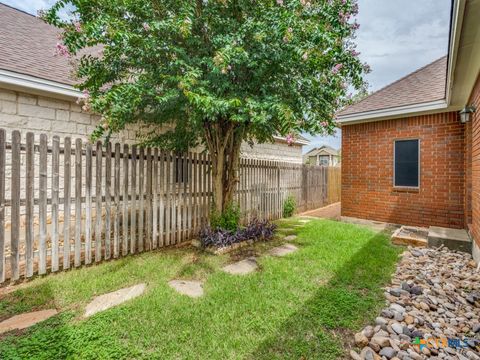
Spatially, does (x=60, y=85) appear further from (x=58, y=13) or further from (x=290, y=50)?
(x=290, y=50)

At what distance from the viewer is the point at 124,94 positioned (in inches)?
141

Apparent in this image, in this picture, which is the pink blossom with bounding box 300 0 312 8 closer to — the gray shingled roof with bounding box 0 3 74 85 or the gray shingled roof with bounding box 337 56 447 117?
the gray shingled roof with bounding box 337 56 447 117

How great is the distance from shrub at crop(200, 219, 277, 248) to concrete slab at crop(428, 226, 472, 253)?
10.5ft

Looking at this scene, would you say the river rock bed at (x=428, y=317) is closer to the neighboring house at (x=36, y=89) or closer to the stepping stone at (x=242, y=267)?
the stepping stone at (x=242, y=267)

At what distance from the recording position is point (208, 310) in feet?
8.36

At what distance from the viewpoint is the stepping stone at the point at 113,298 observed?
2553mm

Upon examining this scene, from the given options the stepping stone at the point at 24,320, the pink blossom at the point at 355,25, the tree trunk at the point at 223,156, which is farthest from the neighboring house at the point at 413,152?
the stepping stone at the point at 24,320

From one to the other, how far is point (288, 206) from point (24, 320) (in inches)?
277

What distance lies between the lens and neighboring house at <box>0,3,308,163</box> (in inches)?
176

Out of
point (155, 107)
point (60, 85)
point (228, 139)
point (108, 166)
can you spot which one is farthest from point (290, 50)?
point (60, 85)

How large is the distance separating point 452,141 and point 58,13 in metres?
8.45

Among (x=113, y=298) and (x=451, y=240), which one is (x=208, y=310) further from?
(x=451, y=240)

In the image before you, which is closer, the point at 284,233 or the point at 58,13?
the point at 58,13

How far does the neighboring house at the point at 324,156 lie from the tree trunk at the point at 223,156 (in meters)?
25.1
